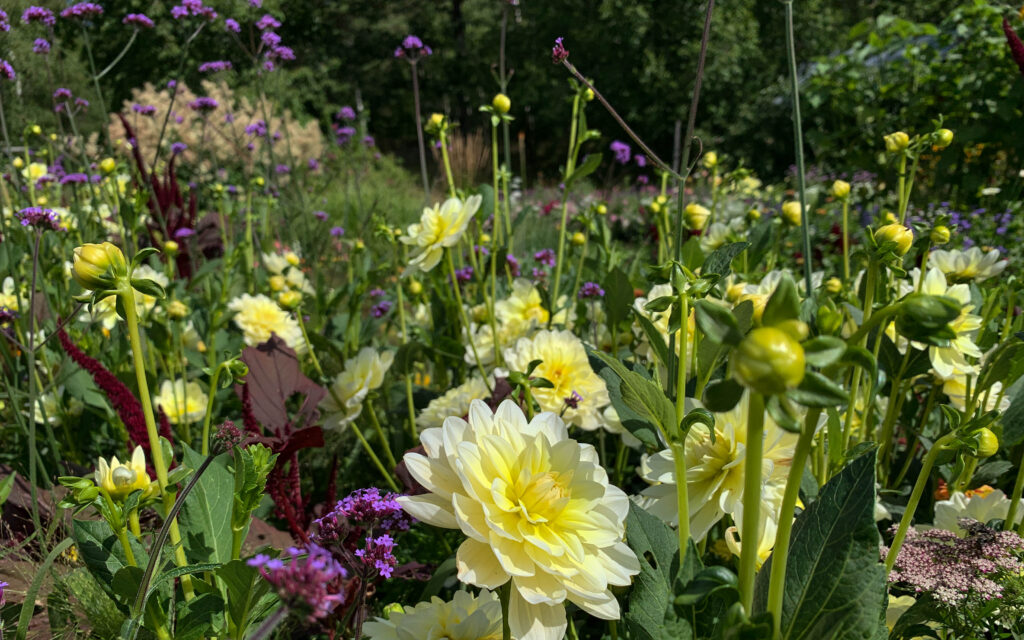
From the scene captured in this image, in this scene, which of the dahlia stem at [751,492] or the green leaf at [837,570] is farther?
the green leaf at [837,570]

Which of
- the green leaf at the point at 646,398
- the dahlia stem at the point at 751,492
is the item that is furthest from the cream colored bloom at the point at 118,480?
the dahlia stem at the point at 751,492

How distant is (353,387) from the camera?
1.27m

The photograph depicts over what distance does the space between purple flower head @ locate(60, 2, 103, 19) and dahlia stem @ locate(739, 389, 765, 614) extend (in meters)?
1.94

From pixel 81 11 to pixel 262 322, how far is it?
892mm

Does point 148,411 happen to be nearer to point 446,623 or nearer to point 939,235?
point 446,623

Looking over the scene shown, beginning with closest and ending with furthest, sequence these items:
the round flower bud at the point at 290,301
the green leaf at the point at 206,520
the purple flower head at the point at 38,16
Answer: the green leaf at the point at 206,520
the round flower bud at the point at 290,301
the purple flower head at the point at 38,16

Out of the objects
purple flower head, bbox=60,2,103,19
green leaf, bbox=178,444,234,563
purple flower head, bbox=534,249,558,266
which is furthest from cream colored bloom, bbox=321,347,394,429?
purple flower head, bbox=60,2,103,19

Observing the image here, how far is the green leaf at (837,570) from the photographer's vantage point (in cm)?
53

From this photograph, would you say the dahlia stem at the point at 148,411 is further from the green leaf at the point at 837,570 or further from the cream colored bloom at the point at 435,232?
the cream colored bloom at the point at 435,232

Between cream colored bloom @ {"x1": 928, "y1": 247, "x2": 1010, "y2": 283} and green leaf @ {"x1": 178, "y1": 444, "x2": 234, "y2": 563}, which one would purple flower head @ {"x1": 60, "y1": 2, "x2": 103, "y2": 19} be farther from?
cream colored bloom @ {"x1": 928, "y1": 247, "x2": 1010, "y2": 283}

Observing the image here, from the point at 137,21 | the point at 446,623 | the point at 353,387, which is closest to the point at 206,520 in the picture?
the point at 446,623

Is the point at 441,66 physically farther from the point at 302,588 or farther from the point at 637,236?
the point at 302,588

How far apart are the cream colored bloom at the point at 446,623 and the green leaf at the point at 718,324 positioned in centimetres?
41

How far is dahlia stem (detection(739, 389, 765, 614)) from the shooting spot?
0.39 metres
